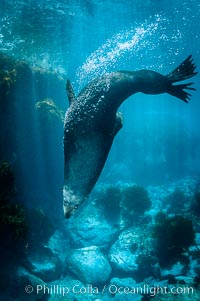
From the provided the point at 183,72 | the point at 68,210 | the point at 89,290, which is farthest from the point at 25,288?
the point at 183,72

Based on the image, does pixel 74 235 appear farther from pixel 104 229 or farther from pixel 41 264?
pixel 41 264

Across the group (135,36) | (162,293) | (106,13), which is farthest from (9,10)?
(162,293)

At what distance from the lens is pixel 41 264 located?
37.5 ft

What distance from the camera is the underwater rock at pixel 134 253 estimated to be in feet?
37.6

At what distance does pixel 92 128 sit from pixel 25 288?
28.5ft

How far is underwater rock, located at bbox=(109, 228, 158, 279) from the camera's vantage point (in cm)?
1147

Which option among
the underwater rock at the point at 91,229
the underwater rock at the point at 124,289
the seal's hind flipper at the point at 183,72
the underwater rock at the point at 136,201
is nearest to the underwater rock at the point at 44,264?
the underwater rock at the point at 91,229

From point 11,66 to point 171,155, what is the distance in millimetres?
25167

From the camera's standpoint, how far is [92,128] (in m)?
2.56

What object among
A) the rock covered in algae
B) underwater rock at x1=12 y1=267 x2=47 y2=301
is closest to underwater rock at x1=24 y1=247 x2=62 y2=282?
underwater rock at x1=12 y1=267 x2=47 y2=301

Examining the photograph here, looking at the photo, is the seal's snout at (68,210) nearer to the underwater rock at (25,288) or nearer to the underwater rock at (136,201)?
the underwater rock at (25,288)

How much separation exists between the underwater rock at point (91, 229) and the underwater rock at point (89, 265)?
1.78 m

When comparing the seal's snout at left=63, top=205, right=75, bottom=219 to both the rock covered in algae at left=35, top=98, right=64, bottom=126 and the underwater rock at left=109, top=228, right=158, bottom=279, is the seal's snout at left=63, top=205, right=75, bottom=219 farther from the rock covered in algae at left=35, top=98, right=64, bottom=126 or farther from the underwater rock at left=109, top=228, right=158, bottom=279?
the rock covered in algae at left=35, top=98, right=64, bottom=126

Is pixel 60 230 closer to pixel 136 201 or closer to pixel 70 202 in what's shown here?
pixel 136 201
